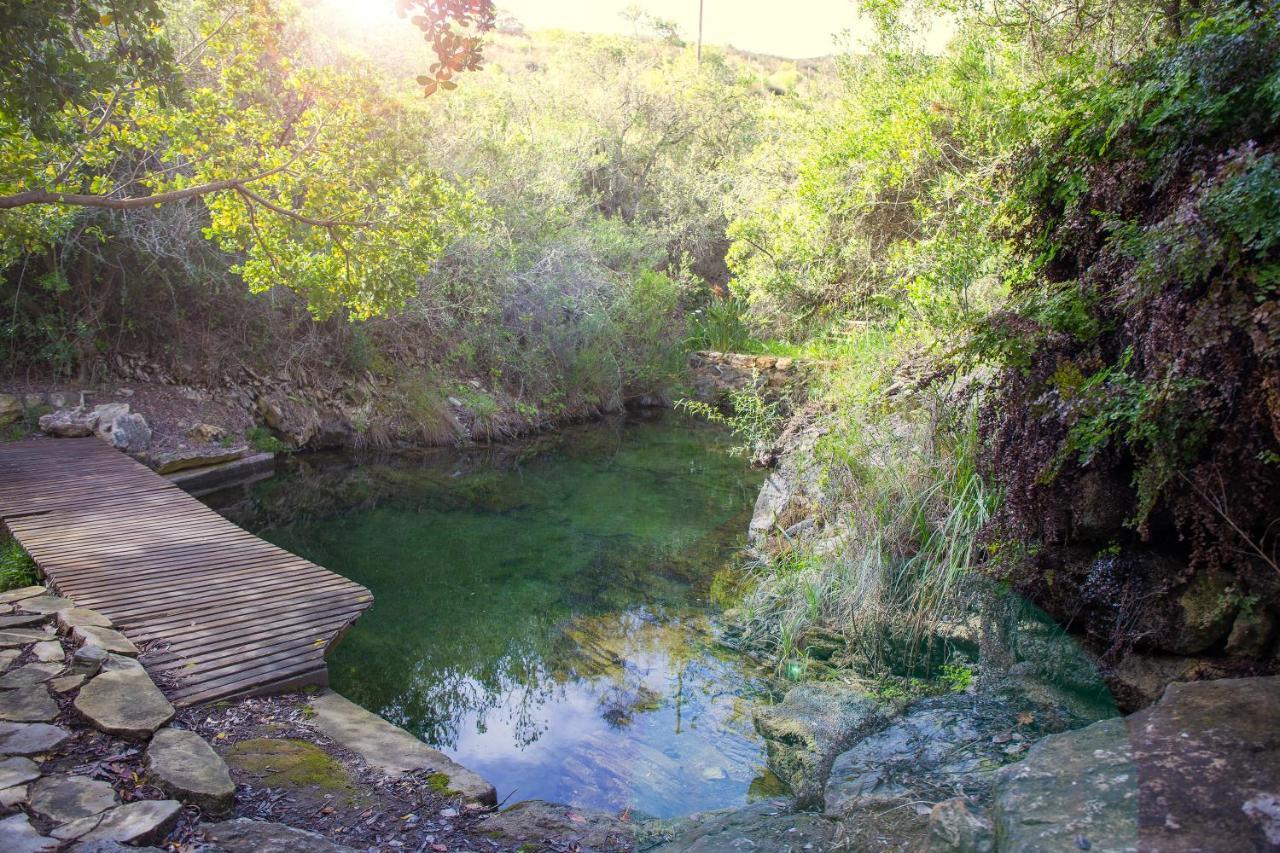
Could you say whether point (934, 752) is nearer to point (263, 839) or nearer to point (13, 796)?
point (263, 839)

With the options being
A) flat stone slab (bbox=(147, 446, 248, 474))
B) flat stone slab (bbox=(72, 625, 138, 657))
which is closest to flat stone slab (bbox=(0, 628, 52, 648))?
flat stone slab (bbox=(72, 625, 138, 657))

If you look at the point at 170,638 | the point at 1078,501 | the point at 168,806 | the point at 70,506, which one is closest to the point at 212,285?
the point at 70,506

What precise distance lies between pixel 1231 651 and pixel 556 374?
453 inches

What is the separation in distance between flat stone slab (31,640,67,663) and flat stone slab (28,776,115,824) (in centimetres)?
104

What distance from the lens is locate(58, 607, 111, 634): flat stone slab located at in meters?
3.96

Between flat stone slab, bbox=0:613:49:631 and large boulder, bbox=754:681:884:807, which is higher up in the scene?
flat stone slab, bbox=0:613:49:631

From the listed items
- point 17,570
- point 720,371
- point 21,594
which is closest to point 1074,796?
point 21,594

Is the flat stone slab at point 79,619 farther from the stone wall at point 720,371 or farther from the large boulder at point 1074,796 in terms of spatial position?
the stone wall at point 720,371

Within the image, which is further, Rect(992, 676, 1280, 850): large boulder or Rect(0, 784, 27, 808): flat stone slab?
Rect(0, 784, 27, 808): flat stone slab

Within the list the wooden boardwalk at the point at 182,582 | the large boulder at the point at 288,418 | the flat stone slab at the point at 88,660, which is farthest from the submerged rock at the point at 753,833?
the large boulder at the point at 288,418

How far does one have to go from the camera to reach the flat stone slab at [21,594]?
4.25m

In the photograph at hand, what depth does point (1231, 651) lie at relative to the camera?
3.52 meters

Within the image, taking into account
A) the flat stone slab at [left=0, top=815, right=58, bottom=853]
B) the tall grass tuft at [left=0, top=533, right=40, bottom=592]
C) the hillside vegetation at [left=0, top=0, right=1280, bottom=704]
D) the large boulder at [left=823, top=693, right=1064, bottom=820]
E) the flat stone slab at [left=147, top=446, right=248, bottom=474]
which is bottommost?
the flat stone slab at [left=147, top=446, right=248, bottom=474]

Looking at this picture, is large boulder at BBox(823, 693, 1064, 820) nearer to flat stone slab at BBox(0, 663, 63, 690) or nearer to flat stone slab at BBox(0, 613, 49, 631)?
flat stone slab at BBox(0, 663, 63, 690)
